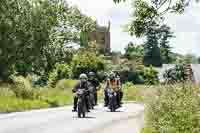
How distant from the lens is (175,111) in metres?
14.4

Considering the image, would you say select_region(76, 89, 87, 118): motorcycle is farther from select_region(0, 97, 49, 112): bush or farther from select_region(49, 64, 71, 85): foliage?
select_region(49, 64, 71, 85): foliage

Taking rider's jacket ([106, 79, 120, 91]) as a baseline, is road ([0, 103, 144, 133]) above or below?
below

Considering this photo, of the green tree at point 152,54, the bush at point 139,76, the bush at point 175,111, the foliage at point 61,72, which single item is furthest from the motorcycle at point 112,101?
the green tree at point 152,54

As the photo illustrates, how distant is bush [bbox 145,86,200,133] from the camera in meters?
13.7

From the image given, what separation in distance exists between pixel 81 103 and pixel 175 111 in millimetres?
11648

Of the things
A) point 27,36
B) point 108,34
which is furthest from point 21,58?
point 108,34

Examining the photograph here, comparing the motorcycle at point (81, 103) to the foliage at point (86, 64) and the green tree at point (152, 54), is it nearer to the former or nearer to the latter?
the foliage at point (86, 64)

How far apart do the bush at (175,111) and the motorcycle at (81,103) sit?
30.2ft

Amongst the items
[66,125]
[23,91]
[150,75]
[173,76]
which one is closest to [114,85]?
[23,91]

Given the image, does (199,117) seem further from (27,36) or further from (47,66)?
(47,66)

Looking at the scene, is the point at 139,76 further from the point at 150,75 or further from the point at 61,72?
the point at 61,72

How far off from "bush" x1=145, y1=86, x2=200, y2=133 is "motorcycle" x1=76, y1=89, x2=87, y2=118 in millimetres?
9201

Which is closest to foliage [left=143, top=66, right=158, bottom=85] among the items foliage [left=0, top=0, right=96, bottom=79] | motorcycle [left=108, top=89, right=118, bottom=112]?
foliage [left=0, top=0, right=96, bottom=79]

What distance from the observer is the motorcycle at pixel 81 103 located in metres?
25.7
